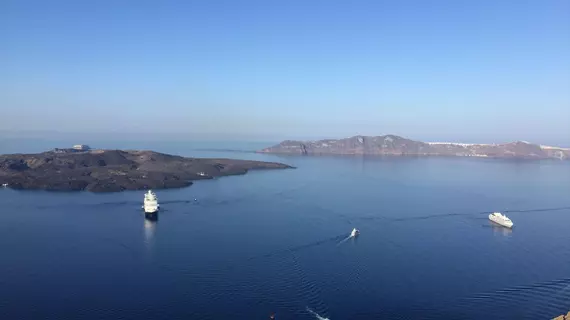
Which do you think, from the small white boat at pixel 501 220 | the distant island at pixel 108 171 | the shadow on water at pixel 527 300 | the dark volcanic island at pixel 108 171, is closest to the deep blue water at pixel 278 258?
the shadow on water at pixel 527 300

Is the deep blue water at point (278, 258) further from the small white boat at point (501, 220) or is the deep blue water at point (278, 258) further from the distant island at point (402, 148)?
the distant island at point (402, 148)

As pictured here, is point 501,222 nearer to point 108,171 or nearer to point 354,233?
point 354,233

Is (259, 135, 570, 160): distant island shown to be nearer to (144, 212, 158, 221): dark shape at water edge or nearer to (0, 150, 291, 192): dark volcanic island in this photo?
(0, 150, 291, 192): dark volcanic island

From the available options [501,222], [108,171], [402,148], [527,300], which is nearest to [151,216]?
[108,171]

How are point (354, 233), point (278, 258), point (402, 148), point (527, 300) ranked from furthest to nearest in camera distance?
1. point (402, 148)
2. point (354, 233)
3. point (278, 258)
4. point (527, 300)

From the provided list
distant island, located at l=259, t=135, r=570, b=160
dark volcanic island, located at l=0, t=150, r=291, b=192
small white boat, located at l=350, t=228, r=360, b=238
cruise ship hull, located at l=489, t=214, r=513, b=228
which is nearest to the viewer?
small white boat, located at l=350, t=228, r=360, b=238

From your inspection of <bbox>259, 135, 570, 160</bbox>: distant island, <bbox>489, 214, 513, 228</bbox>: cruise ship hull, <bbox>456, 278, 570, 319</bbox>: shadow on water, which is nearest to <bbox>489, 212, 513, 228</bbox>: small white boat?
<bbox>489, 214, 513, 228</bbox>: cruise ship hull

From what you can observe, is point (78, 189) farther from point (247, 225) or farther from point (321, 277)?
point (321, 277)
